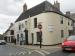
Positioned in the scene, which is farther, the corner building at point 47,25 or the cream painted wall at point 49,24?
the corner building at point 47,25

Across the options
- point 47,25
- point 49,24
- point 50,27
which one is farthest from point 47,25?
point 50,27

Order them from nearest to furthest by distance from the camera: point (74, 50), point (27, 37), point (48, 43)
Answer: point (74, 50) < point (48, 43) < point (27, 37)

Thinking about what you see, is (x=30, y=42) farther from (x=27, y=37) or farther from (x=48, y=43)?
(x=48, y=43)

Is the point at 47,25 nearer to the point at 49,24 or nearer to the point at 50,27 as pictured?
the point at 49,24

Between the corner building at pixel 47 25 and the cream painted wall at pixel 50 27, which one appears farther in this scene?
the corner building at pixel 47 25

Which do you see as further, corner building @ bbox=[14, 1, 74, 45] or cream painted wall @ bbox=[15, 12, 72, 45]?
corner building @ bbox=[14, 1, 74, 45]

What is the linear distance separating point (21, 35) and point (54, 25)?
14.1m

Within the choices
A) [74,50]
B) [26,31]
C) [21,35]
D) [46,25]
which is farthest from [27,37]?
[74,50]

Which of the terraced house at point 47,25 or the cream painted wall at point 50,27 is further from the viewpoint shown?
the terraced house at point 47,25

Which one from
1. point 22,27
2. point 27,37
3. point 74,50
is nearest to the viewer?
point 74,50

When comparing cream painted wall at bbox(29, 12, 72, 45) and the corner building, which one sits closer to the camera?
cream painted wall at bbox(29, 12, 72, 45)

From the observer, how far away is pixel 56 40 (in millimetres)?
40969

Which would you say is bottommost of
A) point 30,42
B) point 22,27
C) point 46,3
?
point 30,42

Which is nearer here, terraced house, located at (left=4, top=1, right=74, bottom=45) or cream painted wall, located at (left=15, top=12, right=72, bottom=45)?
cream painted wall, located at (left=15, top=12, right=72, bottom=45)
